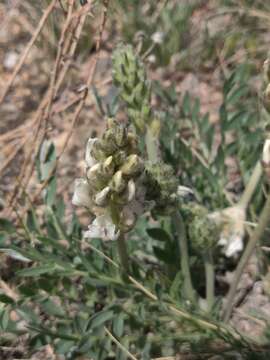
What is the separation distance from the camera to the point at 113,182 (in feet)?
4.69

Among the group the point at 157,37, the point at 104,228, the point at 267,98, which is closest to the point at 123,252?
the point at 104,228

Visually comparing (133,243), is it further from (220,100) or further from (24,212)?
(220,100)

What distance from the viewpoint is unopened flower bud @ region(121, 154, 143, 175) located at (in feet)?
4.67

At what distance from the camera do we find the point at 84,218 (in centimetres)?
274

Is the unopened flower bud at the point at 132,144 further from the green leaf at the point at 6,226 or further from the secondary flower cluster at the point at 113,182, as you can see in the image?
the green leaf at the point at 6,226

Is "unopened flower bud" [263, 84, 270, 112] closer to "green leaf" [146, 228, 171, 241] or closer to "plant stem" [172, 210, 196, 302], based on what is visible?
"plant stem" [172, 210, 196, 302]

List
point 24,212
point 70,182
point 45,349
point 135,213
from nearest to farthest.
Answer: point 135,213, point 45,349, point 24,212, point 70,182

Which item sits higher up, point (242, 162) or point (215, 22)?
point (215, 22)

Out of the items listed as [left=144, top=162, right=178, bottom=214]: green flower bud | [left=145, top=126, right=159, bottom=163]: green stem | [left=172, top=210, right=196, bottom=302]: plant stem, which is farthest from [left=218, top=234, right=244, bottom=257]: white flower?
[left=144, top=162, right=178, bottom=214]: green flower bud

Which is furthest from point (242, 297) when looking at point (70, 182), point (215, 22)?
point (215, 22)

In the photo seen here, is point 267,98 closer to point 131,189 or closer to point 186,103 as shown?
point 131,189

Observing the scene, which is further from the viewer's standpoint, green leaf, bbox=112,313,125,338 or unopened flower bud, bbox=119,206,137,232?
green leaf, bbox=112,313,125,338

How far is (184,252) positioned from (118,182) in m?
0.58

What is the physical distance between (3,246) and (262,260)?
817 mm
